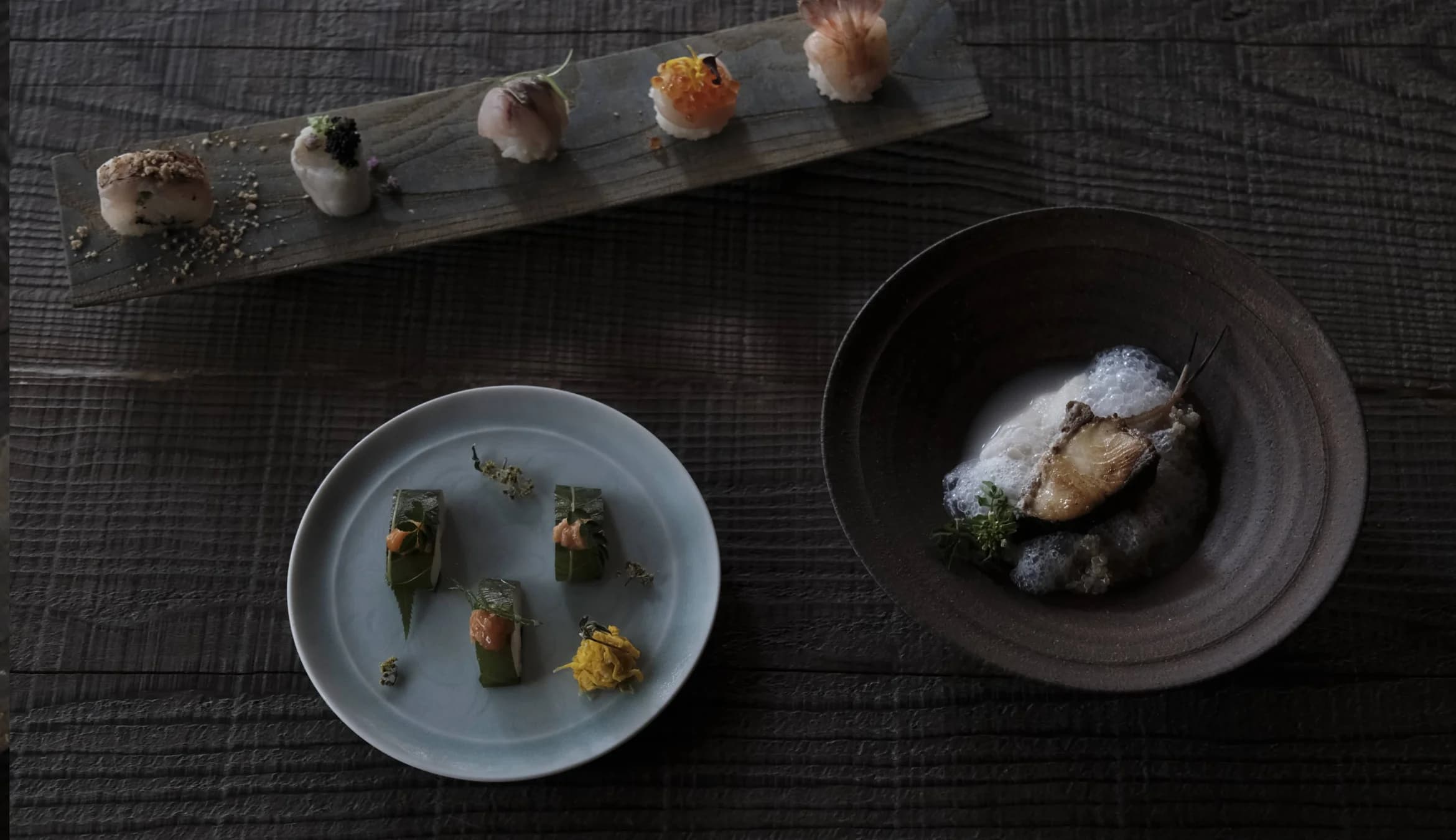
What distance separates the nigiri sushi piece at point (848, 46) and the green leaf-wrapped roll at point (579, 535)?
0.74 meters

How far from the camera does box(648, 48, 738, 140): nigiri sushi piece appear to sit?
154cm

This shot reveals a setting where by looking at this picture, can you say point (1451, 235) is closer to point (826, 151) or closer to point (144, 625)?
point (826, 151)

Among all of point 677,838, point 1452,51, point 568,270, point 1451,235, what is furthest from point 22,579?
point 1452,51

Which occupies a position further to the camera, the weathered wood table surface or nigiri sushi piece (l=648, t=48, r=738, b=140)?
nigiri sushi piece (l=648, t=48, r=738, b=140)

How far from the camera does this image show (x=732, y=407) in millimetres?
1507

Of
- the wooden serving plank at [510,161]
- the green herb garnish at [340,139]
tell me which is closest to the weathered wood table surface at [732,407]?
the wooden serving plank at [510,161]

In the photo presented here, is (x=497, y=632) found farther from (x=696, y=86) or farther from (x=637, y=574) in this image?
(x=696, y=86)

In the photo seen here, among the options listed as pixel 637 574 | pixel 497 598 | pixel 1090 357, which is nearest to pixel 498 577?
pixel 497 598

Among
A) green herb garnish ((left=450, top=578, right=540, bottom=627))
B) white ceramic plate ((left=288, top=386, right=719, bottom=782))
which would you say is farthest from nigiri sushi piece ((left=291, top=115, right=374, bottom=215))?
green herb garnish ((left=450, top=578, right=540, bottom=627))

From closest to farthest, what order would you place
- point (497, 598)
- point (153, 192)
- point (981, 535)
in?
point (981, 535)
point (497, 598)
point (153, 192)

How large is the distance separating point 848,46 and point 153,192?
3.43ft

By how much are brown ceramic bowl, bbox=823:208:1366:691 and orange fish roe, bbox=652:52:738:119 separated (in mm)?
465

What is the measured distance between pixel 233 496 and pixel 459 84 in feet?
2.47

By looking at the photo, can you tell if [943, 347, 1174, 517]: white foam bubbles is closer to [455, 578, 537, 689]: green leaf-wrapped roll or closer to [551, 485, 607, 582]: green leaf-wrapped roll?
[551, 485, 607, 582]: green leaf-wrapped roll
